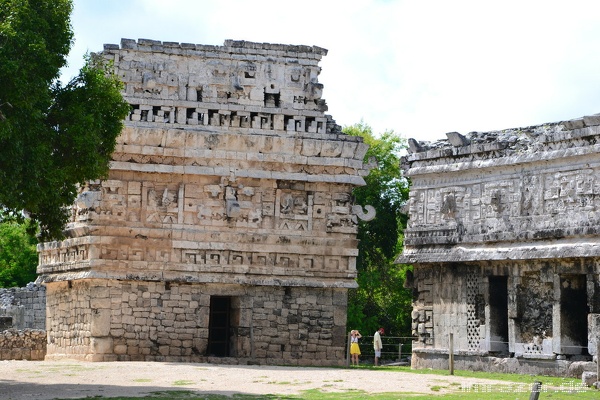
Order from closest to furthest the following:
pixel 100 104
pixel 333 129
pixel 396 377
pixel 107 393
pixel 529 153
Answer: pixel 107 393 < pixel 100 104 < pixel 396 377 < pixel 529 153 < pixel 333 129

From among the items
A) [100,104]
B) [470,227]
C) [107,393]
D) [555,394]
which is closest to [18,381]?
[107,393]

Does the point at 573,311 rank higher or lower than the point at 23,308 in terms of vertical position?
lower

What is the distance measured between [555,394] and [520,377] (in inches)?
166

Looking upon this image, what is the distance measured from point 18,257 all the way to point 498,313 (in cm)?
2596

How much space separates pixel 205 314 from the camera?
24484 millimetres

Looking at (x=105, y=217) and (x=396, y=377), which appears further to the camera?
(x=105, y=217)

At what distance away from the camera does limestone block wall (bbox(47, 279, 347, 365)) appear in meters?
24.0

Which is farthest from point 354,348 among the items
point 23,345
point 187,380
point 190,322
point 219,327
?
point 187,380

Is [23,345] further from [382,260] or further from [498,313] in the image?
[382,260]

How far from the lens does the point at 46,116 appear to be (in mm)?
18047

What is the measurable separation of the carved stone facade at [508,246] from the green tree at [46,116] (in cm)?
873

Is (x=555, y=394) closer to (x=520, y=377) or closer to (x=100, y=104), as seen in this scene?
(x=520, y=377)

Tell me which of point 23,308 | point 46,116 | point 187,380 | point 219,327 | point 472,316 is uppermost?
point 46,116

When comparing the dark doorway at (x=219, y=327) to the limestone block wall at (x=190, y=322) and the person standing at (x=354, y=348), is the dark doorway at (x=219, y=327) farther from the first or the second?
the person standing at (x=354, y=348)
